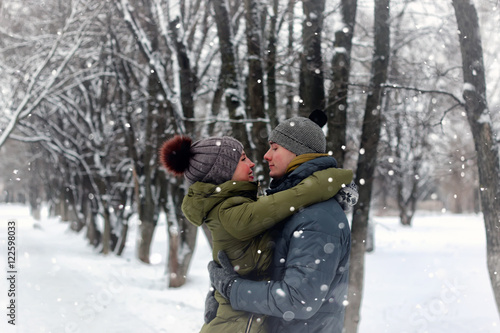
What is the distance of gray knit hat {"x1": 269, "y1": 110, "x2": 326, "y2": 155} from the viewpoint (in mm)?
2525

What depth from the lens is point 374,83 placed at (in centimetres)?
681

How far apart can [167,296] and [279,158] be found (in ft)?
28.4

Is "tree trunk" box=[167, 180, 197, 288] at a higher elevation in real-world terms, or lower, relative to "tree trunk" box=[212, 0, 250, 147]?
lower

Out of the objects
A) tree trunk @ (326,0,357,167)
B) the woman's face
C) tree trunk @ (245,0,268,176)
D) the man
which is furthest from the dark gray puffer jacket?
tree trunk @ (245,0,268,176)

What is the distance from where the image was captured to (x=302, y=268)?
214cm

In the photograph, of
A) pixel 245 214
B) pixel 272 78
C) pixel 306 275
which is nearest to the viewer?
pixel 306 275

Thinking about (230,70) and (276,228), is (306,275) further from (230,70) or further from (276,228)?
(230,70)

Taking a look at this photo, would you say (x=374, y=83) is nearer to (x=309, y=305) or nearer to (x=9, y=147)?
(x=309, y=305)

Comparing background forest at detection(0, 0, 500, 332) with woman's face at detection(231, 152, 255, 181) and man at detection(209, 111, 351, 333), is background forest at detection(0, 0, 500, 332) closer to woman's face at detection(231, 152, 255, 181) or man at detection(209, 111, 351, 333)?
woman's face at detection(231, 152, 255, 181)

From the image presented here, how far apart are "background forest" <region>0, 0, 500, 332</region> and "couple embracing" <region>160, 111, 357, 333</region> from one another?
147 inches

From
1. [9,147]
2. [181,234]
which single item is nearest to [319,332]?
[181,234]

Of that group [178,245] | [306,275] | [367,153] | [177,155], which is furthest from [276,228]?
[178,245]

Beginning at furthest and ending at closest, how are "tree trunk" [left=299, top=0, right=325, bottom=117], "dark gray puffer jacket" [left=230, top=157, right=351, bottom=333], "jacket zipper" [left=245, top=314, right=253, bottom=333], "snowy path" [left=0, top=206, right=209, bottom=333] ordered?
"snowy path" [left=0, top=206, right=209, bottom=333] < "tree trunk" [left=299, top=0, right=325, bottom=117] < "jacket zipper" [left=245, top=314, right=253, bottom=333] < "dark gray puffer jacket" [left=230, top=157, right=351, bottom=333]

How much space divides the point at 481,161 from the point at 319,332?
4424 millimetres
